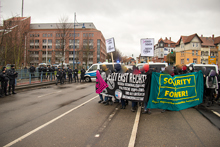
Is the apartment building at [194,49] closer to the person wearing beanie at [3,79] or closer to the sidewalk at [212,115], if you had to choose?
the sidewalk at [212,115]

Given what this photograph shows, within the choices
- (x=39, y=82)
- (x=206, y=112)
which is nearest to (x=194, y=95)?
(x=206, y=112)

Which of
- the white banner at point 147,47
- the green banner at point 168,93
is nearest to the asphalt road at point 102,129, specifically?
the green banner at point 168,93

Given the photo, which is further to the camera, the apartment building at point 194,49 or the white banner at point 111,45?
the apartment building at point 194,49

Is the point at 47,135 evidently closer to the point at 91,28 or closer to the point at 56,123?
the point at 56,123

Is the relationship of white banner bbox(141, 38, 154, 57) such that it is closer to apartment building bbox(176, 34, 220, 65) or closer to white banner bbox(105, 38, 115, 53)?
white banner bbox(105, 38, 115, 53)

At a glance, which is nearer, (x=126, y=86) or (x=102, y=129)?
(x=102, y=129)

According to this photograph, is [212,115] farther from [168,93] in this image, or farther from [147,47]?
[147,47]

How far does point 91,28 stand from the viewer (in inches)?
3219

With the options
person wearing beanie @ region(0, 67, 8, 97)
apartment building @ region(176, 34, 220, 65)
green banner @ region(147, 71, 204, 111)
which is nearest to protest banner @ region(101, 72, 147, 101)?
green banner @ region(147, 71, 204, 111)

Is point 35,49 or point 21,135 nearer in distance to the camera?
point 21,135

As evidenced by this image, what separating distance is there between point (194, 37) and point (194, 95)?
6332cm

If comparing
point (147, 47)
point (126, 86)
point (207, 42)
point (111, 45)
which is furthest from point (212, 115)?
point (207, 42)

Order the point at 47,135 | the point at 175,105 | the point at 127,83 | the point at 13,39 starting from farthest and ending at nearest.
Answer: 1. the point at 13,39
2. the point at 127,83
3. the point at 175,105
4. the point at 47,135

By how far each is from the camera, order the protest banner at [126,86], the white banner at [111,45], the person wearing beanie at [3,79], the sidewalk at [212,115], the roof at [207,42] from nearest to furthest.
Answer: the sidewalk at [212,115] → the protest banner at [126,86] → the white banner at [111,45] → the person wearing beanie at [3,79] → the roof at [207,42]
